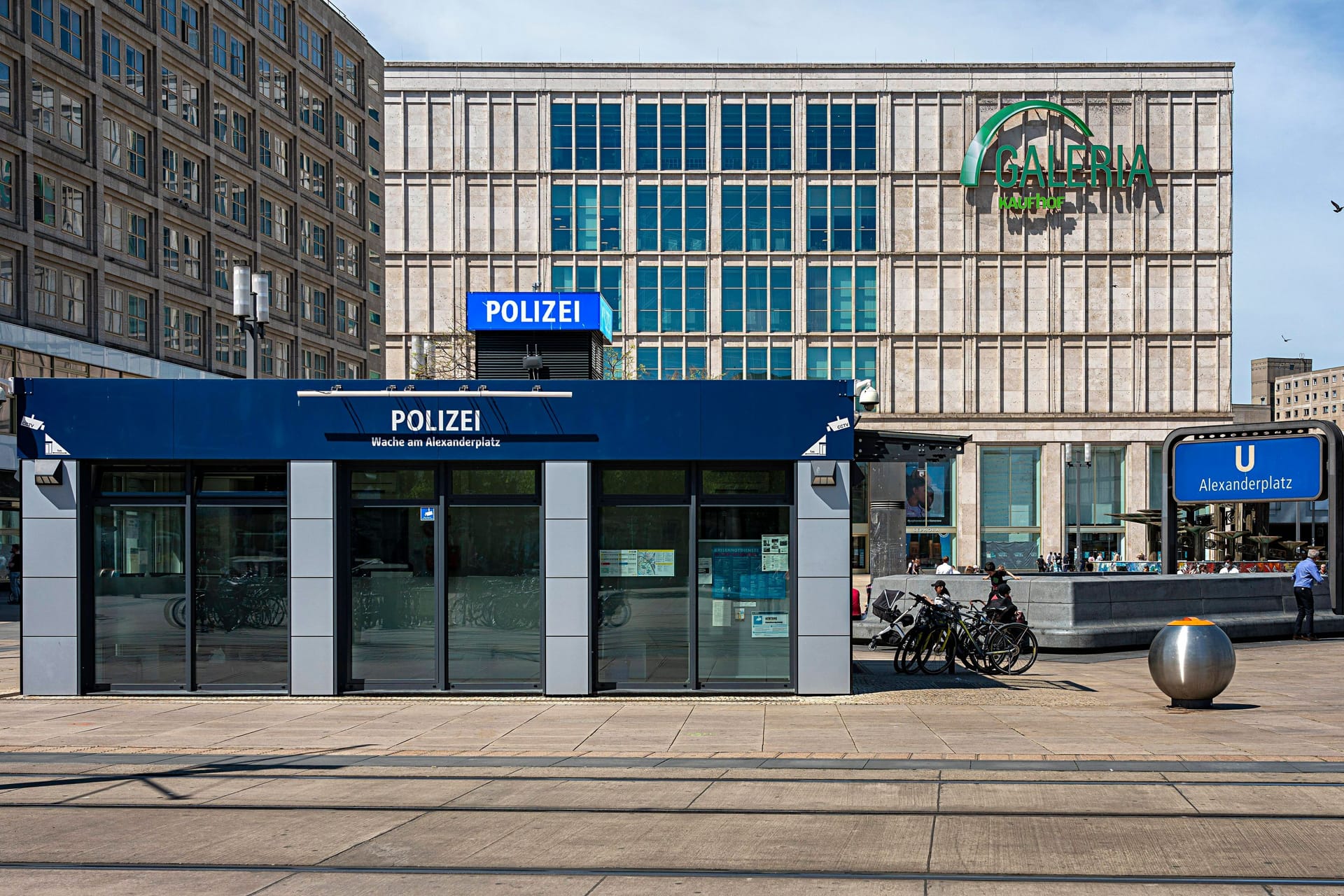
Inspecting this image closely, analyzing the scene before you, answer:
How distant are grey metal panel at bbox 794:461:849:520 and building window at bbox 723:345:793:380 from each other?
54656 millimetres

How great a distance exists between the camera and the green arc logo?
231 ft

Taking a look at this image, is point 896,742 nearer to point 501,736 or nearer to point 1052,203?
point 501,736

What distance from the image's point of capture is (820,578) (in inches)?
649

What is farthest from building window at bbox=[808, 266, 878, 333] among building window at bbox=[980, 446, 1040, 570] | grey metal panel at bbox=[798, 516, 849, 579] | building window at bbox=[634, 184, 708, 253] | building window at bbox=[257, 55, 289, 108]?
grey metal panel at bbox=[798, 516, 849, 579]

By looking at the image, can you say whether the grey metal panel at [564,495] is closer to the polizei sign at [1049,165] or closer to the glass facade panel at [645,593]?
the glass facade panel at [645,593]

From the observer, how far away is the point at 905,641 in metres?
19.1

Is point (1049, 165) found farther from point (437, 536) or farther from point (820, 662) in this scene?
point (437, 536)

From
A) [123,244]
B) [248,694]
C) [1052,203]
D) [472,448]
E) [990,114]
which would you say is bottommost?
[248,694]

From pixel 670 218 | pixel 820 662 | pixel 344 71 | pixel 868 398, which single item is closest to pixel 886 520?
pixel 868 398

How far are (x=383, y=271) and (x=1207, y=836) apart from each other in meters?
67.2

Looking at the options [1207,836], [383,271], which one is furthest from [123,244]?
[1207,836]

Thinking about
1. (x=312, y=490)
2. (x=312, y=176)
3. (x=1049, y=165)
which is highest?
(x=1049, y=165)

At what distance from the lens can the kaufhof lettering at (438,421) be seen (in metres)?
16.5

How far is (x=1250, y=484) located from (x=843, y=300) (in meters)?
44.2
